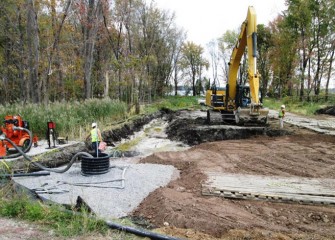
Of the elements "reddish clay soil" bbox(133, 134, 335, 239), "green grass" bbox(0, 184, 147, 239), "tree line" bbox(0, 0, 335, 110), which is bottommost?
"reddish clay soil" bbox(133, 134, 335, 239)

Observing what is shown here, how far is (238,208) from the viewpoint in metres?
→ 5.17

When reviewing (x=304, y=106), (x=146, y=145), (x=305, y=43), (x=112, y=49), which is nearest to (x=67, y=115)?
(x=146, y=145)

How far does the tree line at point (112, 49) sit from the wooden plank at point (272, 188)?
37.3ft

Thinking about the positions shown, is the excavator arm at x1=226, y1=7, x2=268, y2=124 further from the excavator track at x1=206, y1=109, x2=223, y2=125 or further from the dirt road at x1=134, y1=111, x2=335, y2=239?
the dirt road at x1=134, y1=111, x2=335, y2=239

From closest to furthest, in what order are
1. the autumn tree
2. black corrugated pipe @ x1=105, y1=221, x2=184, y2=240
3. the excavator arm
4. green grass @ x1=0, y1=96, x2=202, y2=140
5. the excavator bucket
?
black corrugated pipe @ x1=105, y1=221, x2=184, y2=240 < green grass @ x1=0, y1=96, x2=202, y2=140 < the excavator arm < the excavator bucket < the autumn tree

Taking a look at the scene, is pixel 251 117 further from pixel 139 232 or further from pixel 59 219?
pixel 59 219

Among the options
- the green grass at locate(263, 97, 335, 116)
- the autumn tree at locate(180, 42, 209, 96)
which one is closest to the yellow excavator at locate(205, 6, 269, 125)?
the green grass at locate(263, 97, 335, 116)

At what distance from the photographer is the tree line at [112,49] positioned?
17453 mm

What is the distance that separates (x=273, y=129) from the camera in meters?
13.7

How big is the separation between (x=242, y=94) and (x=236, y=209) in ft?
36.0

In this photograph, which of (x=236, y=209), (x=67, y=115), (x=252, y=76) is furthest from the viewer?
(x=252, y=76)

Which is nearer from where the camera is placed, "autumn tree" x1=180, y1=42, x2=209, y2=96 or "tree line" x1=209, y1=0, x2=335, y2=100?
"tree line" x1=209, y1=0, x2=335, y2=100

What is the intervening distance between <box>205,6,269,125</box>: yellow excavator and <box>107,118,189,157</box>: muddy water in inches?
121

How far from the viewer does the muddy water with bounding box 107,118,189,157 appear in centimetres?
1088
